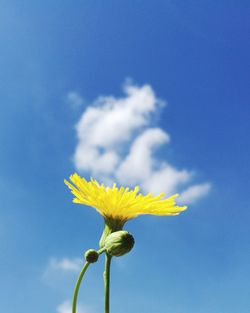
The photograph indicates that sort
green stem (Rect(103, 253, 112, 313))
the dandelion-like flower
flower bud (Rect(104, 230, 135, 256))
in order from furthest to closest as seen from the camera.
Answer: the dandelion-like flower, flower bud (Rect(104, 230, 135, 256)), green stem (Rect(103, 253, 112, 313))

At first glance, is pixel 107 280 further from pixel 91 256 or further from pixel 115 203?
pixel 115 203

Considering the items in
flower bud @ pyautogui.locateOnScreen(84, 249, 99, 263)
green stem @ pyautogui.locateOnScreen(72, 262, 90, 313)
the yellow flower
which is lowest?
green stem @ pyautogui.locateOnScreen(72, 262, 90, 313)

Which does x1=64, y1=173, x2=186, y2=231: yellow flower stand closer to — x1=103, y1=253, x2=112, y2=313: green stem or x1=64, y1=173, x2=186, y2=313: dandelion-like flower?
x1=64, y1=173, x2=186, y2=313: dandelion-like flower

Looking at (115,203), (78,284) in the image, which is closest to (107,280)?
(78,284)

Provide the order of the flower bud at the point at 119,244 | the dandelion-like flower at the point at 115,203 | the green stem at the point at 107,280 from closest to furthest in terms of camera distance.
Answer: the green stem at the point at 107,280 → the flower bud at the point at 119,244 → the dandelion-like flower at the point at 115,203

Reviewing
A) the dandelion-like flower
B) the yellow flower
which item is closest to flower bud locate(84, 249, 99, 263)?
the dandelion-like flower

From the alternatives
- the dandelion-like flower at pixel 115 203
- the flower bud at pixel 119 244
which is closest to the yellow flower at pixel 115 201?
the dandelion-like flower at pixel 115 203

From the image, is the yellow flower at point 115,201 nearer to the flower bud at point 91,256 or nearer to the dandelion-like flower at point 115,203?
the dandelion-like flower at point 115,203

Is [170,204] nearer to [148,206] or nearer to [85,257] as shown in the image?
[148,206]
